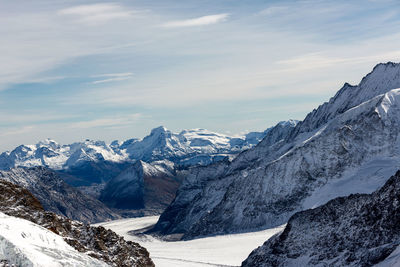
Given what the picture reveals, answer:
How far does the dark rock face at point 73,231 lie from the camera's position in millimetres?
71025

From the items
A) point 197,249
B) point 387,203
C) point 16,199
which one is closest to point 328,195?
point 197,249

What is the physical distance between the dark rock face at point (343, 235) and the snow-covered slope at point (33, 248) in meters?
35.4

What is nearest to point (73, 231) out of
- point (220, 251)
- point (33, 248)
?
point (33, 248)

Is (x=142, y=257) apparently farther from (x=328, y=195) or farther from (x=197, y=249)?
(x=328, y=195)

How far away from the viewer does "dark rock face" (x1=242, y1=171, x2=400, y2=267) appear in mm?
74000

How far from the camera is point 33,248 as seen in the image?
54.9 metres

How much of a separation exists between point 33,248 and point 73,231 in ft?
74.2

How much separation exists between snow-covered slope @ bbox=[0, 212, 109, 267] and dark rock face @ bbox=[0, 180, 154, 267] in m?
6.07

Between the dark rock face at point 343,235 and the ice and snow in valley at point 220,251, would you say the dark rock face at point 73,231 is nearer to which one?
the dark rock face at point 343,235

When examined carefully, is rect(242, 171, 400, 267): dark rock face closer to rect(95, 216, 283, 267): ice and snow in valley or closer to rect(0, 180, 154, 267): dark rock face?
rect(0, 180, 154, 267): dark rock face

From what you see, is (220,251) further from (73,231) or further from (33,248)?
(33,248)

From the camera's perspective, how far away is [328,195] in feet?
641

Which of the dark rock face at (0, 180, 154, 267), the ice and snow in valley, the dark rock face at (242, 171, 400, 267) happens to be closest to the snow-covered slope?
the dark rock face at (0, 180, 154, 267)

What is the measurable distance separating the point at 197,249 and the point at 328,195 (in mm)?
53602
